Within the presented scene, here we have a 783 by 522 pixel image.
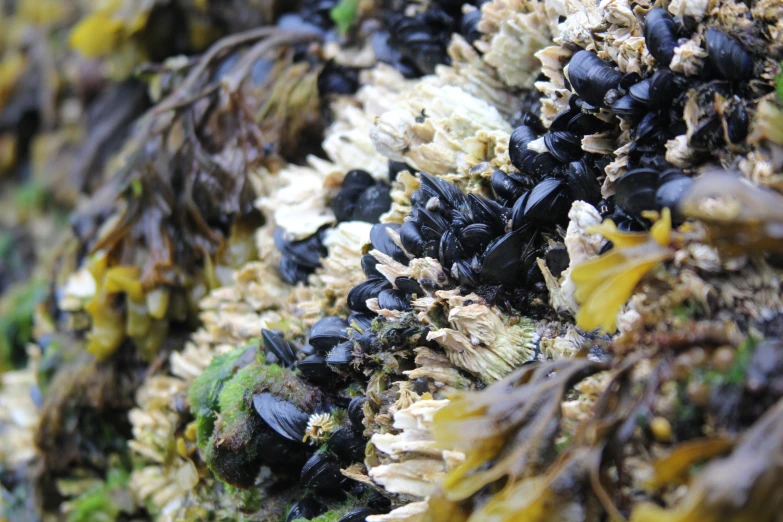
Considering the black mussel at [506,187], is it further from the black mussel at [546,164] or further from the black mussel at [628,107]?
the black mussel at [628,107]

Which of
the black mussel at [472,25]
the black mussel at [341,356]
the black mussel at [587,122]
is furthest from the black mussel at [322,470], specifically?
the black mussel at [472,25]

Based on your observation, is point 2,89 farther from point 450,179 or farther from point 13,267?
point 450,179

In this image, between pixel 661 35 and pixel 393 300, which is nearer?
pixel 661 35

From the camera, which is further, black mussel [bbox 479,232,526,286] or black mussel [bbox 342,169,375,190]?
black mussel [bbox 342,169,375,190]

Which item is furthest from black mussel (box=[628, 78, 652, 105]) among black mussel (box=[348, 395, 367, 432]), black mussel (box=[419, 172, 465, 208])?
black mussel (box=[348, 395, 367, 432])

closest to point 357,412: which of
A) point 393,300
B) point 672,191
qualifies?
point 393,300

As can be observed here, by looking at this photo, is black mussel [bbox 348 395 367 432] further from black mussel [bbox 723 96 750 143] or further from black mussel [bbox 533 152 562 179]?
black mussel [bbox 723 96 750 143]

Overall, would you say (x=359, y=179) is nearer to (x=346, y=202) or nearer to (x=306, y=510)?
(x=346, y=202)
